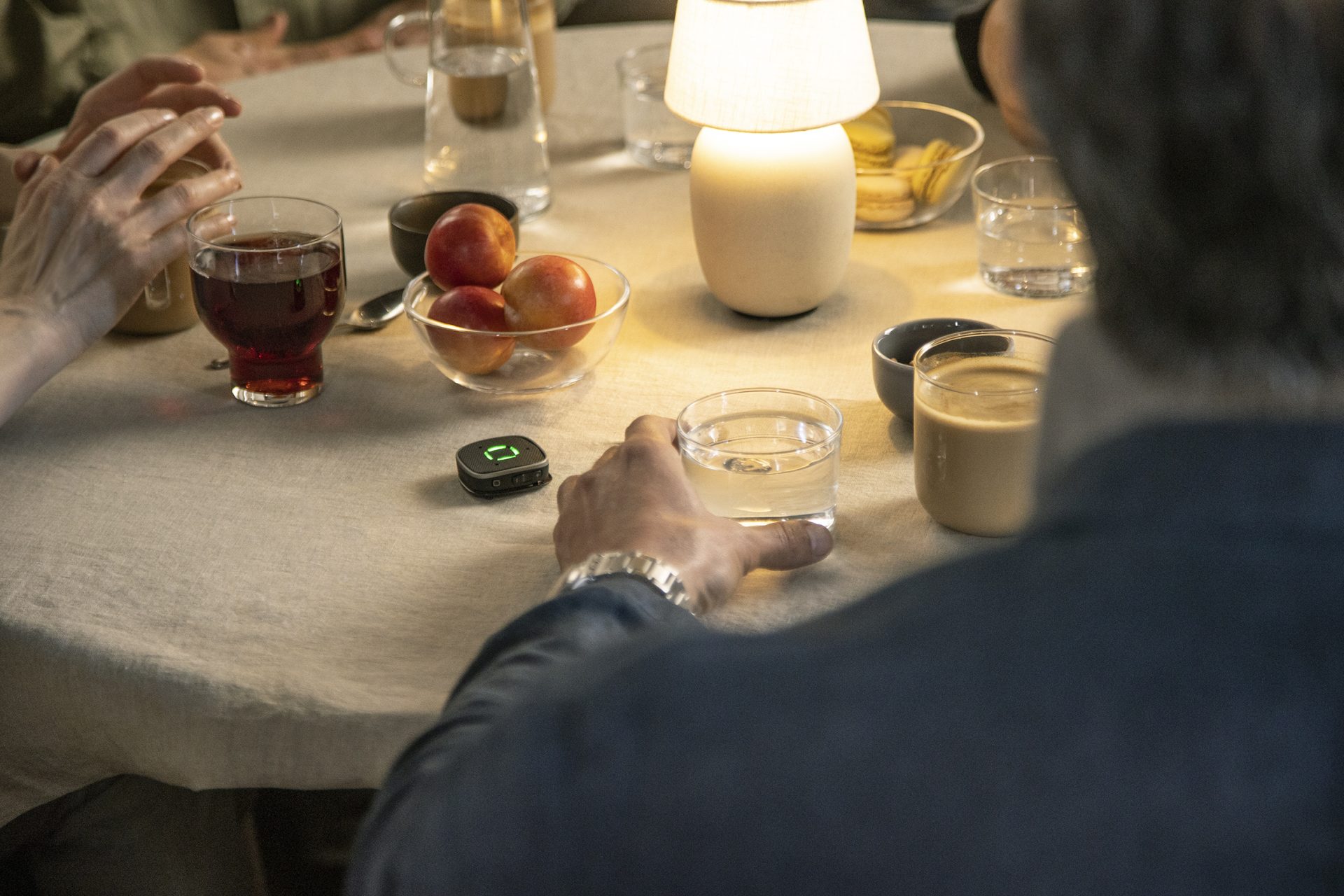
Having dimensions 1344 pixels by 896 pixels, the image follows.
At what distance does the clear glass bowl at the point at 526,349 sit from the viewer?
1.12 m

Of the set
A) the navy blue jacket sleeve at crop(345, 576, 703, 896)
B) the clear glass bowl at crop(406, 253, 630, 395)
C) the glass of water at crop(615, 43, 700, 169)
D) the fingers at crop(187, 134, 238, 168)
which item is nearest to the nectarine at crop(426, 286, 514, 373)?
the clear glass bowl at crop(406, 253, 630, 395)

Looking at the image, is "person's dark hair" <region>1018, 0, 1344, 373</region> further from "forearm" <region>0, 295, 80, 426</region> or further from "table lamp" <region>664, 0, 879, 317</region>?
"forearm" <region>0, 295, 80, 426</region>

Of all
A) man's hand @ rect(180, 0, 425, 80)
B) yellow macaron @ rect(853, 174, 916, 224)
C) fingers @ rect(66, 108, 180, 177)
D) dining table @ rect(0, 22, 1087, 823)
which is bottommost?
man's hand @ rect(180, 0, 425, 80)

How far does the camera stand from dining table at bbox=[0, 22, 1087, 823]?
0.82 meters

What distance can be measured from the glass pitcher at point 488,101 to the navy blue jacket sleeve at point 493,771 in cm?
87

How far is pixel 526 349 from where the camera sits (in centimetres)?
116

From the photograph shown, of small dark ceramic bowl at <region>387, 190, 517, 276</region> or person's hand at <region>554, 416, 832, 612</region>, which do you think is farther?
small dark ceramic bowl at <region>387, 190, 517, 276</region>

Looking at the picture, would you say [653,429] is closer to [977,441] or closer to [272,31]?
[977,441]

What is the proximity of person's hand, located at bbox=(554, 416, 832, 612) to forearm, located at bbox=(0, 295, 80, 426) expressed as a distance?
1.56 feet

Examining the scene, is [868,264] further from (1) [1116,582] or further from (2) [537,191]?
(1) [1116,582]

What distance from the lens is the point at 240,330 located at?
3.68ft

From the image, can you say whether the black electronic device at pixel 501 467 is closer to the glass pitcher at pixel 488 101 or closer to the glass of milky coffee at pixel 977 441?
the glass of milky coffee at pixel 977 441

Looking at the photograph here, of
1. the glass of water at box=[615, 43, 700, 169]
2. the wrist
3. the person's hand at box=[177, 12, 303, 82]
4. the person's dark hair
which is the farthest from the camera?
the person's hand at box=[177, 12, 303, 82]

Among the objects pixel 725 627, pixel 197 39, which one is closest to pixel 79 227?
pixel 725 627
